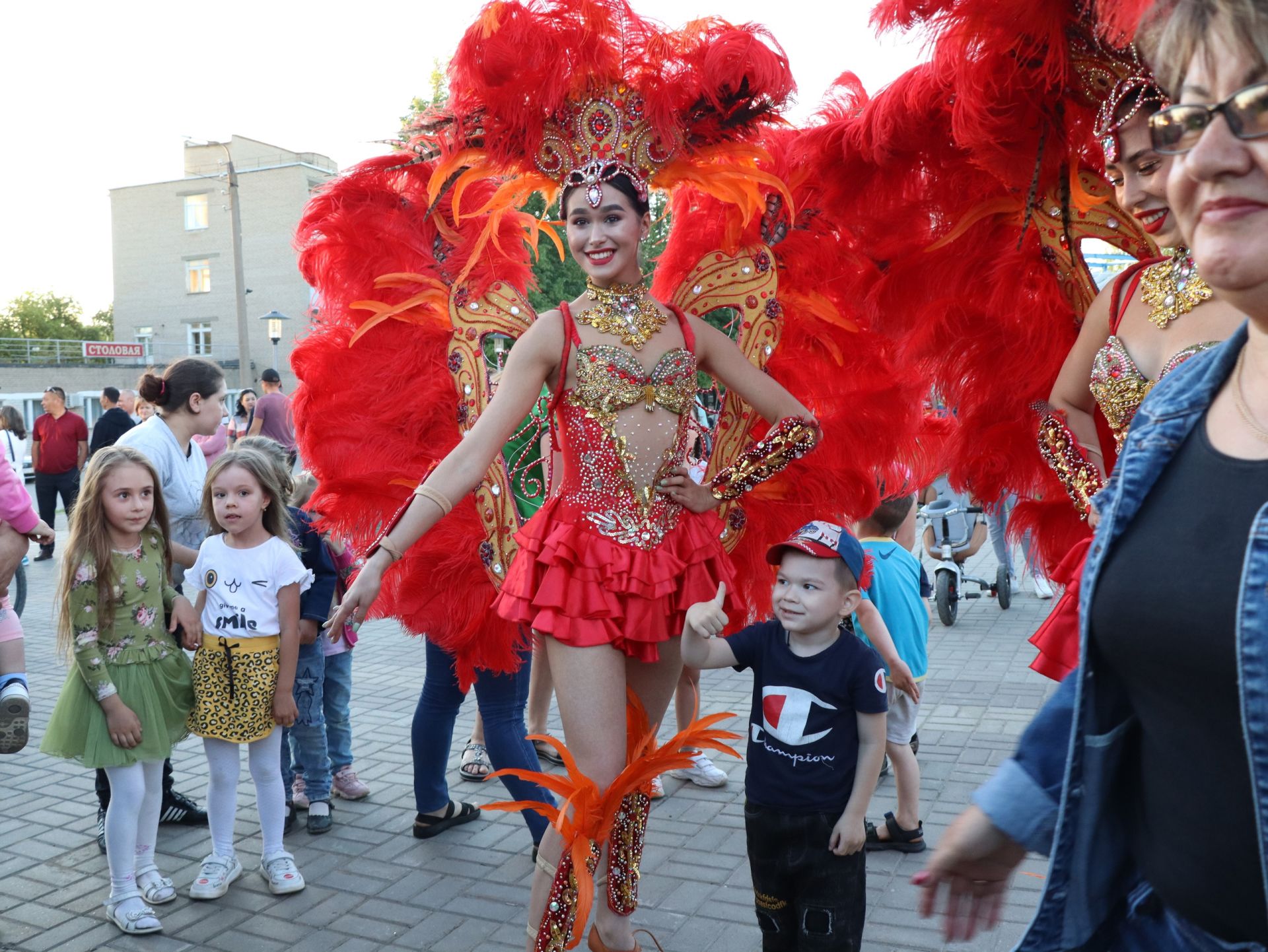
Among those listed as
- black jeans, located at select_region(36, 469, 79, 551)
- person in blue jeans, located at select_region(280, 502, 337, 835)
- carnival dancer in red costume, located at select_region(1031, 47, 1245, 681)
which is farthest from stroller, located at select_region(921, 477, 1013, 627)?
black jeans, located at select_region(36, 469, 79, 551)

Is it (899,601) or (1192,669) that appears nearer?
(1192,669)

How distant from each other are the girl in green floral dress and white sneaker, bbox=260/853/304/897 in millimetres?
337

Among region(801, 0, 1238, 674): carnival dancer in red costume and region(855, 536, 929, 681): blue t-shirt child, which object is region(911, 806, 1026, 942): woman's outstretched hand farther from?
region(855, 536, 929, 681): blue t-shirt child

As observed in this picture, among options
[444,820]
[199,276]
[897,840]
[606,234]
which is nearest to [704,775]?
[897,840]

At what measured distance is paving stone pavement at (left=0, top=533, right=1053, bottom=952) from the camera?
351 cm

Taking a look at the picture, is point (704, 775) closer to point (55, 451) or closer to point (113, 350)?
point (55, 451)

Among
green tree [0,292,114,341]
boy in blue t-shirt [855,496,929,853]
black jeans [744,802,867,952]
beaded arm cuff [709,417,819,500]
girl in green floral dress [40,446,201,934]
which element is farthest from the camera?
green tree [0,292,114,341]

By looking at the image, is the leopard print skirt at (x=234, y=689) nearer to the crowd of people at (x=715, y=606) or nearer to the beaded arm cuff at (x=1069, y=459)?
the crowd of people at (x=715, y=606)

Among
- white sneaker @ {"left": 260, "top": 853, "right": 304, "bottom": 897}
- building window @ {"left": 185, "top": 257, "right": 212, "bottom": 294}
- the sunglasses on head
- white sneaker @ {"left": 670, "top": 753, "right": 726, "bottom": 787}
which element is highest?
building window @ {"left": 185, "top": 257, "right": 212, "bottom": 294}

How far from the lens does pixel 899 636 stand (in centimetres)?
425

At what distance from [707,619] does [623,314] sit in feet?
3.23

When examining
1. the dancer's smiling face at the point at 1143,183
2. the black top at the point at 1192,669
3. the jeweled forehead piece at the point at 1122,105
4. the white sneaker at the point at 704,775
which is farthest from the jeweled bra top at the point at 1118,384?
the white sneaker at the point at 704,775

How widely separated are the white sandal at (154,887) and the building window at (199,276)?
3862cm

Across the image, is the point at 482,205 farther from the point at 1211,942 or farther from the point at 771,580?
the point at 1211,942
